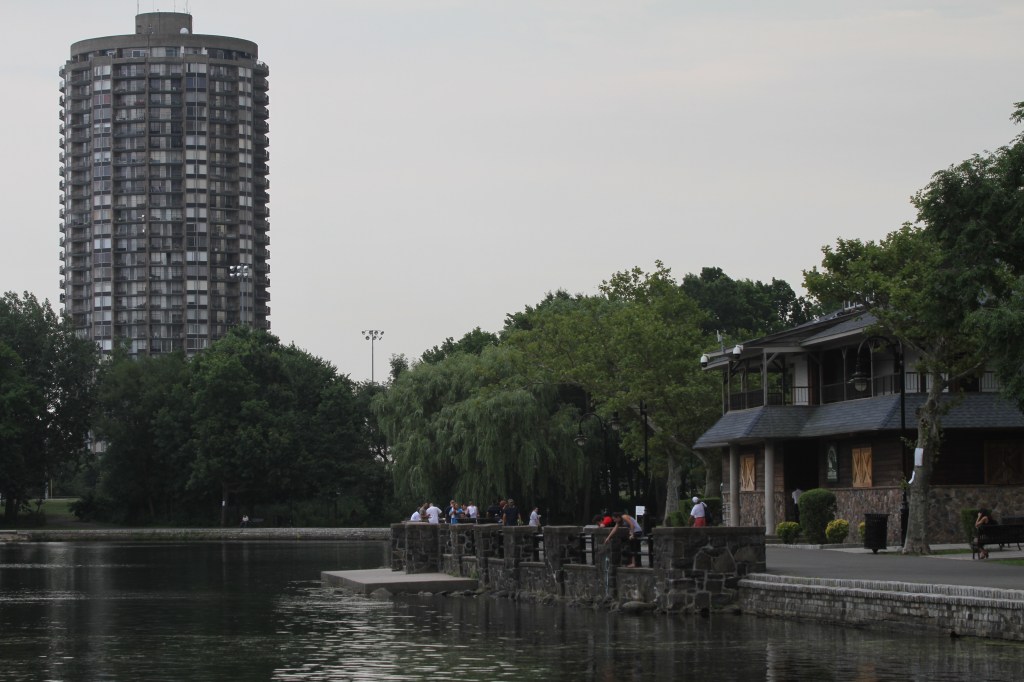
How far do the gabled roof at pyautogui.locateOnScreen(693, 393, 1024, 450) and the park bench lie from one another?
18.4 feet

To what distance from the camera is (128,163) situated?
195375 mm

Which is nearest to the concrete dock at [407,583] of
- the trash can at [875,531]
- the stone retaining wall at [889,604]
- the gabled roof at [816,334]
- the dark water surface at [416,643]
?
the dark water surface at [416,643]

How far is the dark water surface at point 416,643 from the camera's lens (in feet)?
71.4

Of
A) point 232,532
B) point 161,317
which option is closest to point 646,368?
point 232,532

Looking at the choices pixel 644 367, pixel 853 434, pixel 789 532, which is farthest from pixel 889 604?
pixel 644 367

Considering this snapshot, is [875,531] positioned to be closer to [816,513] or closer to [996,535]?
[996,535]

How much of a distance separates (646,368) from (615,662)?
42.1 metres

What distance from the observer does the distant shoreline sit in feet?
299

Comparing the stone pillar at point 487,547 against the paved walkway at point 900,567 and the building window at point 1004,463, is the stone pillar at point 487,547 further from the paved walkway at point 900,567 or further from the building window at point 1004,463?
the building window at point 1004,463

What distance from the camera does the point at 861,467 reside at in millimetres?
49406

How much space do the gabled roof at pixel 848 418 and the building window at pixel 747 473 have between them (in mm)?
1040

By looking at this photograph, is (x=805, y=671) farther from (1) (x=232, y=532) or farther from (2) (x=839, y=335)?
(1) (x=232, y=532)

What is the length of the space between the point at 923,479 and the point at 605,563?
36.2 ft

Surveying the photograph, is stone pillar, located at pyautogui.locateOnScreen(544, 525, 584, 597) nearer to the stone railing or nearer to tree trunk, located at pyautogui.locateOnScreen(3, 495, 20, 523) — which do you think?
the stone railing
